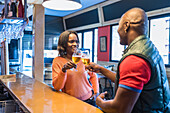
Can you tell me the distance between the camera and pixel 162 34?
416 cm

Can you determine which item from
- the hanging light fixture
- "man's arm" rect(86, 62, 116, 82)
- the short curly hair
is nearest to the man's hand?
"man's arm" rect(86, 62, 116, 82)

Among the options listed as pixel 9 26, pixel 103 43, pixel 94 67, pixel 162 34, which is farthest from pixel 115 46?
pixel 94 67

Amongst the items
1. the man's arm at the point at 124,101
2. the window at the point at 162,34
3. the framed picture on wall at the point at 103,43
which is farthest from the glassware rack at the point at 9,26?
the framed picture on wall at the point at 103,43

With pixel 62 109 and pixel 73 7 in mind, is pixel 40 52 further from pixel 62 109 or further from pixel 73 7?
pixel 62 109

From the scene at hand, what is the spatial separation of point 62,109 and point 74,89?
0.52 meters

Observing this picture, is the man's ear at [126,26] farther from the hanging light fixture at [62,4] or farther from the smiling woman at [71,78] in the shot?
the hanging light fixture at [62,4]

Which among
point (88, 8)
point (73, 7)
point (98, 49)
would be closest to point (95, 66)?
point (73, 7)

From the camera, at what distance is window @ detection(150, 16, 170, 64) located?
4.04m

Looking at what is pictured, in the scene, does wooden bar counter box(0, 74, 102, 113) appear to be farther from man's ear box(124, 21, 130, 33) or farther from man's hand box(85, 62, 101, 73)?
man's ear box(124, 21, 130, 33)

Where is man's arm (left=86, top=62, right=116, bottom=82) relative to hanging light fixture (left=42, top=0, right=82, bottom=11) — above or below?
below

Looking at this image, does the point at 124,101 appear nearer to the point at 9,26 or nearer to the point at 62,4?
the point at 62,4

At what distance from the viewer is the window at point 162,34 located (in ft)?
13.3

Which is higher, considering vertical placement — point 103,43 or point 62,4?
point 62,4

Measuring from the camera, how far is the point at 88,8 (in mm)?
6203
